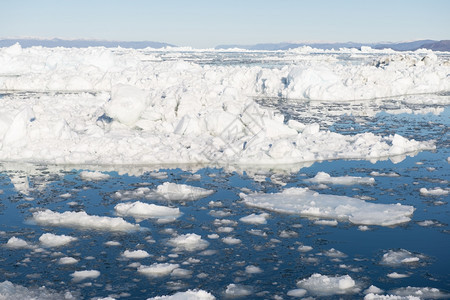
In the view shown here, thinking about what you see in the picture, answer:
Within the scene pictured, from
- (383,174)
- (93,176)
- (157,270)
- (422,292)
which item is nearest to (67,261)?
(157,270)

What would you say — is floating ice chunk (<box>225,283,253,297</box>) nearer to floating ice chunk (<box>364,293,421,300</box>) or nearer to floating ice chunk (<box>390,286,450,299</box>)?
floating ice chunk (<box>364,293,421,300</box>)

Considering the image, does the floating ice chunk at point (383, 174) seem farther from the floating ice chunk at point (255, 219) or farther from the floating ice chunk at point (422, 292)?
the floating ice chunk at point (422, 292)

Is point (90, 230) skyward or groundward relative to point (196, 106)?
A: groundward

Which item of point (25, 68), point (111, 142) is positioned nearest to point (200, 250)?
point (111, 142)

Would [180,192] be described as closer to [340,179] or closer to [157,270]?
[340,179]

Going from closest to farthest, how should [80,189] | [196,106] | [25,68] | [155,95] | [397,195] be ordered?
1. [397,195]
2. [80,189]
3. [196,106]
4. [155,95]
5. [25,68]

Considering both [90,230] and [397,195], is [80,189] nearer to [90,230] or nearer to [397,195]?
[90,230]

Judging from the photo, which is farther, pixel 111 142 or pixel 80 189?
pixel 111 142
